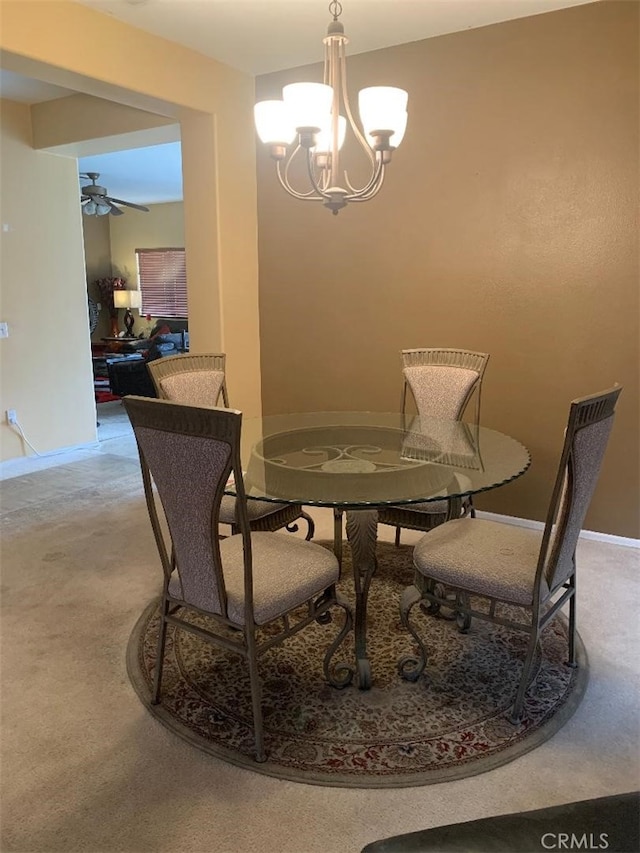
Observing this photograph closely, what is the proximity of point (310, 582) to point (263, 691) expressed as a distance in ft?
1.55

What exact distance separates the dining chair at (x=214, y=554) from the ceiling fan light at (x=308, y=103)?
1.10m

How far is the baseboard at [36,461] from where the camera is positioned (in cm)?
464

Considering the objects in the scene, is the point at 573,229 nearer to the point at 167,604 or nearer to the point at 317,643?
the point at 317,643

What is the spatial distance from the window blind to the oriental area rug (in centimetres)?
795

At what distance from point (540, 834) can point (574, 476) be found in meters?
1.05

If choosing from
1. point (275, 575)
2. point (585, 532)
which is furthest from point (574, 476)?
point (585, 532)

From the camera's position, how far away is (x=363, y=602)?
7.08 ft

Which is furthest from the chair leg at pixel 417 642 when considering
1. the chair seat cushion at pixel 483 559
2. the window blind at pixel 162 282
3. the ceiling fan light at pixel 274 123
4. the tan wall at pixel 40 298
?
the window blind at pixel 162 282

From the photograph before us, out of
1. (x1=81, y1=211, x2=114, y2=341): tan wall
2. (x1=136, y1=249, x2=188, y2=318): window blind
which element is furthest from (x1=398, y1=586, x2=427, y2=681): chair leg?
(x1=81, y1=211, x2=114, y2=341): tan wall

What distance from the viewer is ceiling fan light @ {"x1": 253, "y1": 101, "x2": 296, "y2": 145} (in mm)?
2314

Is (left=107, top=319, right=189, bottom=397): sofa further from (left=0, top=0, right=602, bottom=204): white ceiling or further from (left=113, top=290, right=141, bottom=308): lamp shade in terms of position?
(left=0, top=0, right=602, bottom=204): white ceiling

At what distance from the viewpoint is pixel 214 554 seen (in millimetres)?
1768

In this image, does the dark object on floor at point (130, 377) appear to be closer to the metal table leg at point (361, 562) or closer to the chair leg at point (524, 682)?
the metal table leg at point (361, 562)

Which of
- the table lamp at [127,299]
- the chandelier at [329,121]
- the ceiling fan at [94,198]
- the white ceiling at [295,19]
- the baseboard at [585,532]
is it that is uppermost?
the white ceiling at [295,19]
